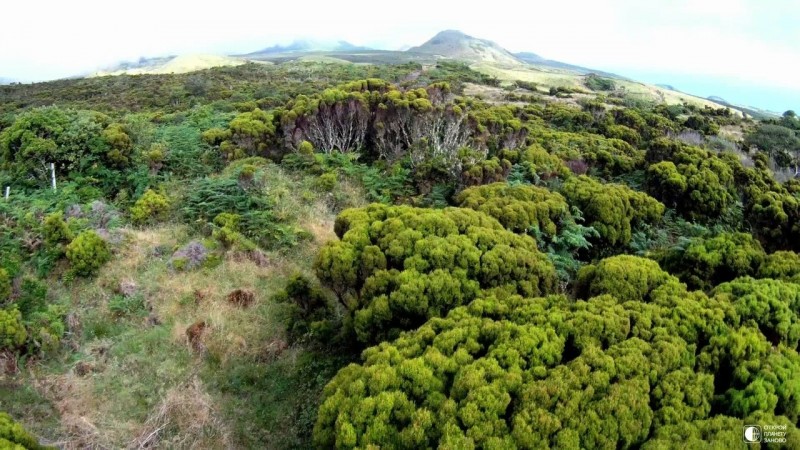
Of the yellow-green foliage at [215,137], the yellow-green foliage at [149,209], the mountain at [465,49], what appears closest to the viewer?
the yellow-green foliage at [149,209]

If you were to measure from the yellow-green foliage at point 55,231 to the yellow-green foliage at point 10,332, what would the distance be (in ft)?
9.73

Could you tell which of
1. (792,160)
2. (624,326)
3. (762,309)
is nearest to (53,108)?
(624,326)

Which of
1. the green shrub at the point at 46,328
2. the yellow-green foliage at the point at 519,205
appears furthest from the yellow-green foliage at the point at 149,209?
the yellow-green foliage at the point at 519,205

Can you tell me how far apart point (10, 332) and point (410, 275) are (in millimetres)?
6300

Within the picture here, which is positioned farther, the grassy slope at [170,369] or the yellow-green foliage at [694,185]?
the yellow-green foliage at [694,185]

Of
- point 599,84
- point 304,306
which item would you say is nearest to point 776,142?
point 304,306

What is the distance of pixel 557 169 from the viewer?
592 inches

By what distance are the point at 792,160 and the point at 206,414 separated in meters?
28.3

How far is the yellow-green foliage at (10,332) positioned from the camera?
7590 millimetres

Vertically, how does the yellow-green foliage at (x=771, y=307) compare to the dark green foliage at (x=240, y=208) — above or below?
above

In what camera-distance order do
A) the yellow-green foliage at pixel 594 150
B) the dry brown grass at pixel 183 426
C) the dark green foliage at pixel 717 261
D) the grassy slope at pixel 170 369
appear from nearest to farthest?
1. the dry brown grass at pixel 183 426
2. the grassy slope at pixel 170 369
3. the dark green foliage at pixel 717 261
4. the yellow-green foliage at pixel 594 150

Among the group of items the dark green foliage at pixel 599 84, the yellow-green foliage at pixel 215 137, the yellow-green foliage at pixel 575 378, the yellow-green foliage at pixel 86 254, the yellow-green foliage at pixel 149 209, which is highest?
the dark green foliage at pixel 599 84

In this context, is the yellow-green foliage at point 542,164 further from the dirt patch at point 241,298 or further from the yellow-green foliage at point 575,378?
the dirt patch at point 241,298

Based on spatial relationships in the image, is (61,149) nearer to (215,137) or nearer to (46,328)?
(215,137)
